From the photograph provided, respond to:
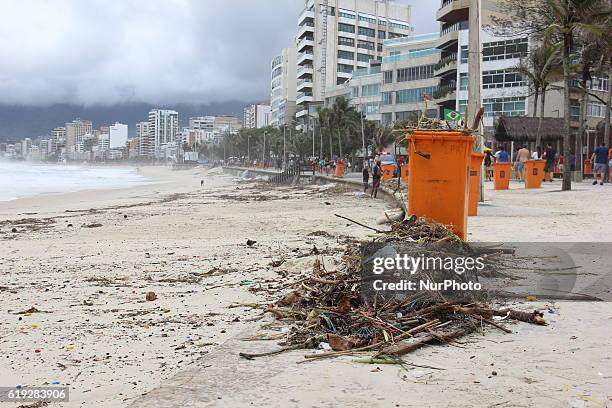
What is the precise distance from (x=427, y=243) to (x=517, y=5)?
26904 mm

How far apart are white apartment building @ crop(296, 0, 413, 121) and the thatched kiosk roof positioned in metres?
73.2

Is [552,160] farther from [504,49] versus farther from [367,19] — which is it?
[367,19]

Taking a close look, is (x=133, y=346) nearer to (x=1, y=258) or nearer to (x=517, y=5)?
(x=1, y=258)

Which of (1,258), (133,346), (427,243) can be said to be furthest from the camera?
(1,258)

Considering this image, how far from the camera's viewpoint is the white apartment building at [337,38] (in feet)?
333

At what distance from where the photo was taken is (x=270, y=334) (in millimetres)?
4312

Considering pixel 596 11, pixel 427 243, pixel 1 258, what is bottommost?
pixel 1 258

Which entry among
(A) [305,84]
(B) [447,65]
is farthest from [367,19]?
(B) [447,65]

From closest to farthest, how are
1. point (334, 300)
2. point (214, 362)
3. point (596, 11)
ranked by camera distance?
1. point (214, 362)
2. point (334, 300)
3. point (596, 11)

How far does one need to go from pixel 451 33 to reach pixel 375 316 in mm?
59495

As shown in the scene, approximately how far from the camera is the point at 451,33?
59.2 m

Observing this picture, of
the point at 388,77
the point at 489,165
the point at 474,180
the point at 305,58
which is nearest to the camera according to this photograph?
the point at 474,180

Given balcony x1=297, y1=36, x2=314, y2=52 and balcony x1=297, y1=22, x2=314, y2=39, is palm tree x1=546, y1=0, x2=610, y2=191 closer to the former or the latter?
balcony x1=297, y1=22, x2=314, y2=39

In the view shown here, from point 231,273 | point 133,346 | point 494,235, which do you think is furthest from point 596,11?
point 133,346
